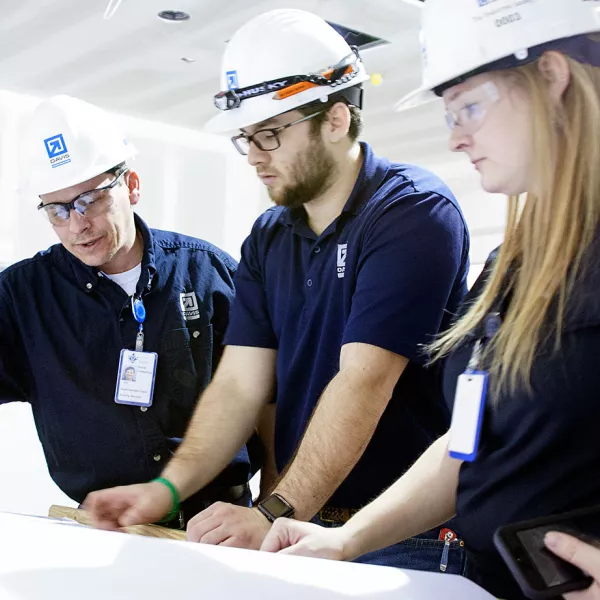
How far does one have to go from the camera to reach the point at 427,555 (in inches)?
61.3

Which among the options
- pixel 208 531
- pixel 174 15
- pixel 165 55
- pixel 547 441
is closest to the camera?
pixel 547 441

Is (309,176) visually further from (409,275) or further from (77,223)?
(77,223)

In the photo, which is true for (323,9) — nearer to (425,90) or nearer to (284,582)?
(425,90)

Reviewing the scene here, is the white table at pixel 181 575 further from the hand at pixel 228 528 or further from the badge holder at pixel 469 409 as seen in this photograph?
the hand at pixel 228 528

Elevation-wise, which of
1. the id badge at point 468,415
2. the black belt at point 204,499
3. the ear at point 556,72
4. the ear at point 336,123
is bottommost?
the black belt at point 204,499

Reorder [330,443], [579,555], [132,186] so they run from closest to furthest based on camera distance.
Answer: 1. [579,555]
2. [330,443]
3. [132,186]

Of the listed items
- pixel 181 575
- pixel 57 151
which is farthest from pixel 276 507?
pixel 57 151

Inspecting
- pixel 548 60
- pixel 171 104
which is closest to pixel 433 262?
pixel 548 60

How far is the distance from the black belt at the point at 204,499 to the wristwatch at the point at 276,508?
0.66 meters

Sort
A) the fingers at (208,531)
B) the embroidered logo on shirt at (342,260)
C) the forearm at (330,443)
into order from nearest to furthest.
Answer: the fingers at (208,531)
the forearm at (330,443)
the embroidered logo on shirt at (342,260)

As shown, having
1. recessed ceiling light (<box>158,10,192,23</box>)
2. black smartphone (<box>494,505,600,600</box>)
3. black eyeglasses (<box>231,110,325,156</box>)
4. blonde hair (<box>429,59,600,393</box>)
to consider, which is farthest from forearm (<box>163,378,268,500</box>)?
recessed ceiling light (<box>158,10,192,23</box>)

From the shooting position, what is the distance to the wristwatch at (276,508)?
136 cm

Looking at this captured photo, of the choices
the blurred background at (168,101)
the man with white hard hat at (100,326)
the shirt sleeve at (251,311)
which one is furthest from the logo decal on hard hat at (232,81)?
the blurred background at (168,101)

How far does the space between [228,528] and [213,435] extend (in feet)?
1.53
